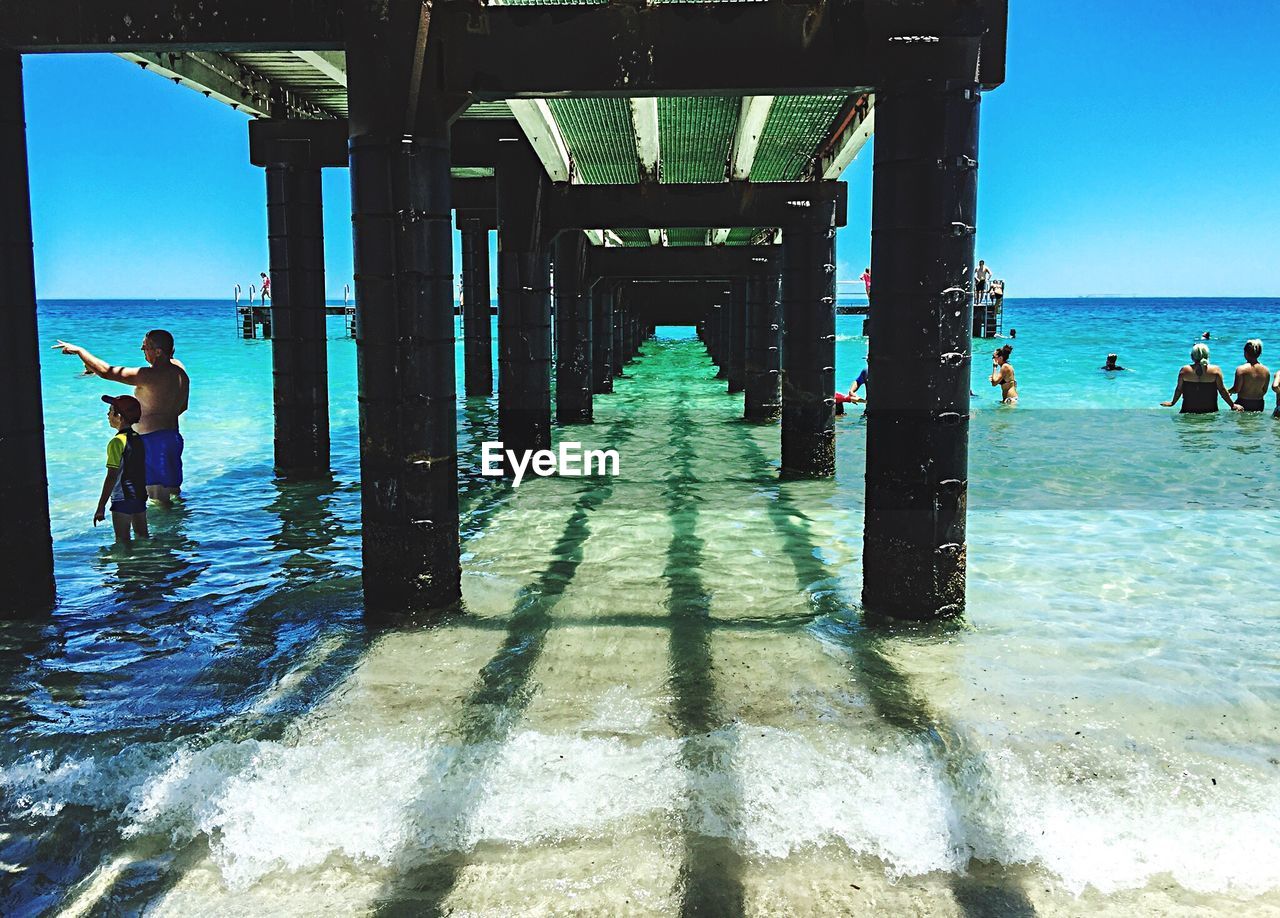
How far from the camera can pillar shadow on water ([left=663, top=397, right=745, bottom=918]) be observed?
3.58 metres

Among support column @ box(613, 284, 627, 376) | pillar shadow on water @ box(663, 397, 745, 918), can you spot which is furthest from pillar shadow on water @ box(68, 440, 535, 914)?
support column @ box(613, 284, 627, 376)

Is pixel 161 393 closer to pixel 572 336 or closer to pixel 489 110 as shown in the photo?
pixel 489 110

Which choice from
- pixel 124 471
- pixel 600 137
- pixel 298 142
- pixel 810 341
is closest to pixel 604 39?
pixel 124 471

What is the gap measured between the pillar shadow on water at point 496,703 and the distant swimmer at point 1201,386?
49.8 feet

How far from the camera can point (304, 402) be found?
12.0 m

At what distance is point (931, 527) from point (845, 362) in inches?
1982

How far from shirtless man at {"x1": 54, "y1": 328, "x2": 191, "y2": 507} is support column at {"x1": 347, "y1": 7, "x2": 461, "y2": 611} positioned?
148 inches

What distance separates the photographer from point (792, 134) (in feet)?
36.0

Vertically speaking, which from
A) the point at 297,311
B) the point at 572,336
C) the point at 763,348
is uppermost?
the point at 297,311

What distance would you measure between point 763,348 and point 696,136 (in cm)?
752

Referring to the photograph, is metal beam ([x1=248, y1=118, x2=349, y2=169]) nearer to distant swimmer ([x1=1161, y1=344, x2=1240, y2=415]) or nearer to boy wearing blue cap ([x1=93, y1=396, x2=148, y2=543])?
boy wearing blue cap ([x1=93, y1=396, x2=148, y2=543])

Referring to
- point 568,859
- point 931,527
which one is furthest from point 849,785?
point 931,527

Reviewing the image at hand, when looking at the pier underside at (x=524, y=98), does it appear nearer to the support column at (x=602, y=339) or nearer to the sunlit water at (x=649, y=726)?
the sunlit water at (x=649, y=726)

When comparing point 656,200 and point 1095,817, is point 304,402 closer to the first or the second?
point 656,200
